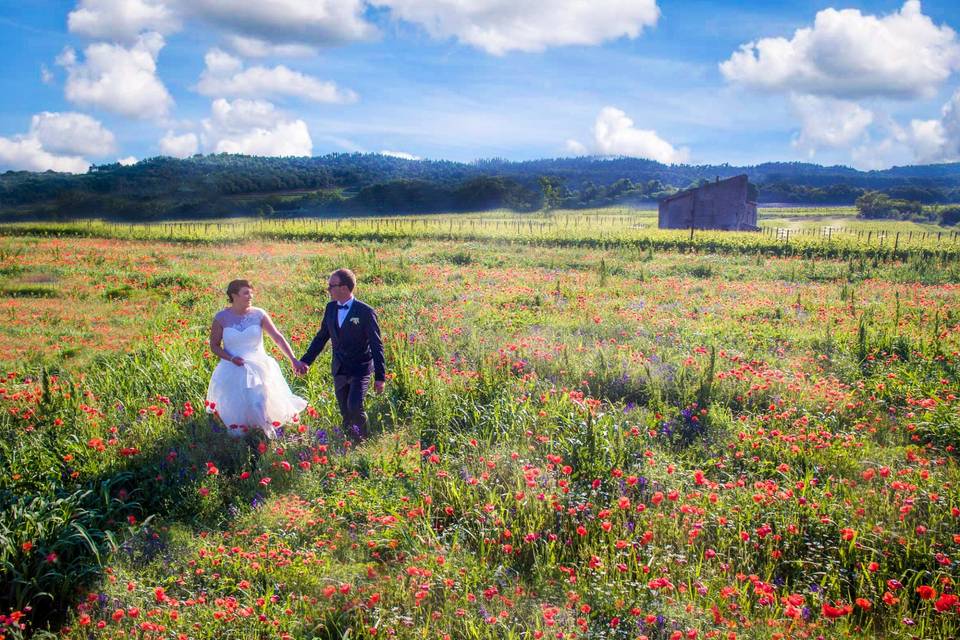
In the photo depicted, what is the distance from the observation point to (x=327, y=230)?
140 feet

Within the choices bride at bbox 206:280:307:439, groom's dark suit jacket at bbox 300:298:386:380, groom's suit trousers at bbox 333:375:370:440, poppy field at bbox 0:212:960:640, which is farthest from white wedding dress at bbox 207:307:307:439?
groom's dark suit jacket at bbox 300:298:386:380

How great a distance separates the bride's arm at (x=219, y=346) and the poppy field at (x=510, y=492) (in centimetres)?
68

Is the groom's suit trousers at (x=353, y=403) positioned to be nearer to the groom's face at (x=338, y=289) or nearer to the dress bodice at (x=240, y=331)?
the groom's face at (x=338, y=289)

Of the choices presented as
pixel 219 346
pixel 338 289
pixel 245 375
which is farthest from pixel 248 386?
pixel 338 289

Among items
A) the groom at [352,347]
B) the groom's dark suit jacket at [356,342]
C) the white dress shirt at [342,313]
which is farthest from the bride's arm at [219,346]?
the white dress shirt at [342,313]

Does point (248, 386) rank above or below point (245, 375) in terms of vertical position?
below

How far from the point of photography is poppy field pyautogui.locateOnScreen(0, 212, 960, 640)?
12.0 feet

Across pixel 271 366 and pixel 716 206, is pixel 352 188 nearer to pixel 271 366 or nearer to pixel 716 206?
pixel 716 206

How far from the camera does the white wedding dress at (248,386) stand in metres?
6.26

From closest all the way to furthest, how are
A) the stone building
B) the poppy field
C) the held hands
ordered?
the poppy field, the held hands, the stone building

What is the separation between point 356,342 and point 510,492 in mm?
2502

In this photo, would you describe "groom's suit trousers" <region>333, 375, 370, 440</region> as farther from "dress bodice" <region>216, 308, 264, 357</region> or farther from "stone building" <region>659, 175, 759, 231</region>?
"stone building" <region>659, 175, 759, 231</region>

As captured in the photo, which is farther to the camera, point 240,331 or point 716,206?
point 716,206

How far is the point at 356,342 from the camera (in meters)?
6.17
